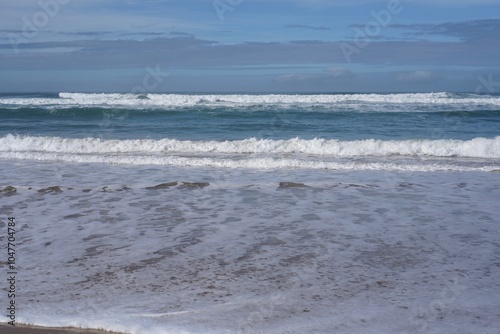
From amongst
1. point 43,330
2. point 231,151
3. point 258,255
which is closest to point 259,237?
point 258,255

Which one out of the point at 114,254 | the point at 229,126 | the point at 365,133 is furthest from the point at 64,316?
the point at 229,126

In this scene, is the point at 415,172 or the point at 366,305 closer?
the point at 366,305

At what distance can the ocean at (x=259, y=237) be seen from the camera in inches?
150

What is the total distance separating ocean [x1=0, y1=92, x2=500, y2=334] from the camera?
12.5 ft

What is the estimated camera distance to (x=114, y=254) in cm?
520

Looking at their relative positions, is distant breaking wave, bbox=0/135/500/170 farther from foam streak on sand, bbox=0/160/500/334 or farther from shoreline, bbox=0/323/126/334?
shoreline, bbox=0/323/126/334

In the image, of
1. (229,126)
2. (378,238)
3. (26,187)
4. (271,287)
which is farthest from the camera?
(229,126)

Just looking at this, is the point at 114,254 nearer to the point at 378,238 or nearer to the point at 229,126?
the point at 378,238

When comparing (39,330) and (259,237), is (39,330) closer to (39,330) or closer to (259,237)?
(39,330)

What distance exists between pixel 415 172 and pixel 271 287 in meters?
7.20

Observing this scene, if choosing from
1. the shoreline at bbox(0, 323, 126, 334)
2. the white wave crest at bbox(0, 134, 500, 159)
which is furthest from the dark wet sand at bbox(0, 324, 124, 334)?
the white wave crest at bbox(0, 134, 500, 159)

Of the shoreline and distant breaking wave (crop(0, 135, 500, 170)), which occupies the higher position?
distant breaking wave (crop(0, 135, 500, 170))

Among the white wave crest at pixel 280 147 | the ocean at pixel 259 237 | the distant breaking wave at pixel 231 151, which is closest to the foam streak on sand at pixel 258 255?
the ocean at pixel 259 237

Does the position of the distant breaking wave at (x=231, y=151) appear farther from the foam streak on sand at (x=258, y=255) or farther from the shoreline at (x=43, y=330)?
the shoreline at (x=43, y=330)
